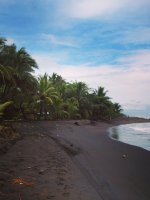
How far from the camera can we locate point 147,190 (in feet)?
29.5

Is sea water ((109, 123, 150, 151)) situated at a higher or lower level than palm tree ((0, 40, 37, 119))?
lower

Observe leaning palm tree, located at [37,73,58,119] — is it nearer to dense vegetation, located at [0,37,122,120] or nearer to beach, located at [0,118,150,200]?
dense vegetation, located at [0,37,122,120]

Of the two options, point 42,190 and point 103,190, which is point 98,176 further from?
point 42,190

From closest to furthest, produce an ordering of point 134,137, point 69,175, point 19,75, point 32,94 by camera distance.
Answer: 1. point 69,175
2. point 134,137
3. point 19,75
4. point 32,94

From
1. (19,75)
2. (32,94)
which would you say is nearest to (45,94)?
(32,94)

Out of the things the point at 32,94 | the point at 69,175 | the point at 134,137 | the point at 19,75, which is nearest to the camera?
the point at 69,175

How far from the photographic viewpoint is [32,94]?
102ft

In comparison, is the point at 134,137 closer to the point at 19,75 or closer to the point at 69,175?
the point at 19,75

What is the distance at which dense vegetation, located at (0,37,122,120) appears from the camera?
2696 cm

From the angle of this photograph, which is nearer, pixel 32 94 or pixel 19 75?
pixel 19 75

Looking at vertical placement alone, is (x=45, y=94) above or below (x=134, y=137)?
above

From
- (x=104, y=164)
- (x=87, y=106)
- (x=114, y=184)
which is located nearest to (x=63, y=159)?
(x=104, y=164)

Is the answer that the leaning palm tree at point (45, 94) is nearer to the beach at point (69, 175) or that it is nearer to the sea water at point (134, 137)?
the sea water at point (134, 137)

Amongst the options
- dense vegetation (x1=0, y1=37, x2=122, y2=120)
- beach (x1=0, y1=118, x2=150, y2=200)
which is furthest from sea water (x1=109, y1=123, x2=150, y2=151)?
dense vegetation (x1=0, y1=37, x2=122, y2=120)
